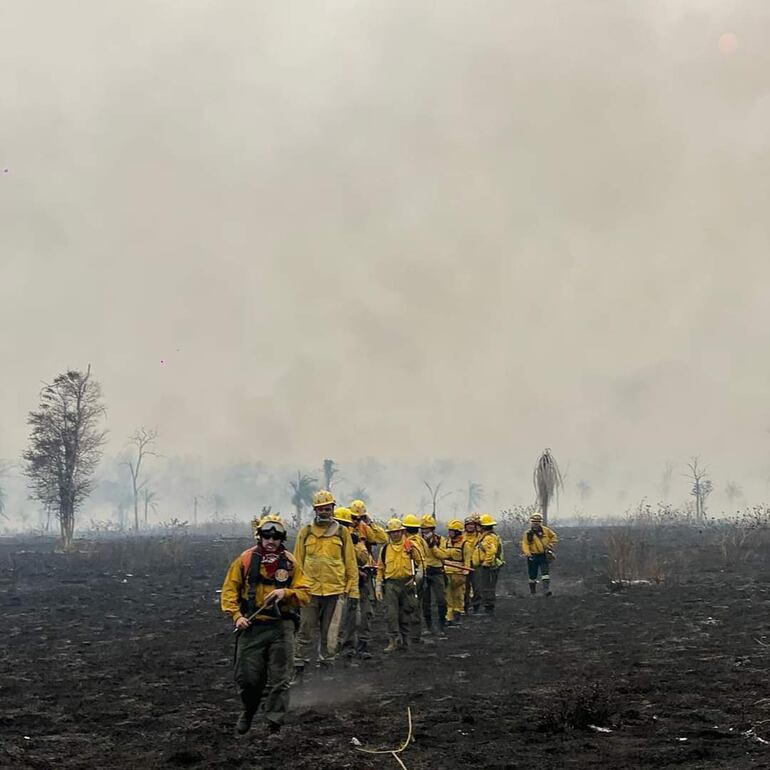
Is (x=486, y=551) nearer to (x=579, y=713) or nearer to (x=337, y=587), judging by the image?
(x=337, y=587)

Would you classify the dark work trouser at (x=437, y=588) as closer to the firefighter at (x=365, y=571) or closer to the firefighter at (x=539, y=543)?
the firefighter at (x=365, y=571)

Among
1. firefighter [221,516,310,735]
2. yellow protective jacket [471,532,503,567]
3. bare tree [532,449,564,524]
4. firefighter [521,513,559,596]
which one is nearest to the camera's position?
firefighter [221,516,310,735]

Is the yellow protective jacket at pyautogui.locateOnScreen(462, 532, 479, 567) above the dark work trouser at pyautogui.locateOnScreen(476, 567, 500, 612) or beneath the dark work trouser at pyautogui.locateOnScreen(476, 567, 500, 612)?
above

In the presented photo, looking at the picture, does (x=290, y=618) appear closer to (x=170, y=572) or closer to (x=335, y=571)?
(x=335, y=571)

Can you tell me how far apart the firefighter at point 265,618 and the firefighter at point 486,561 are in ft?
30.4

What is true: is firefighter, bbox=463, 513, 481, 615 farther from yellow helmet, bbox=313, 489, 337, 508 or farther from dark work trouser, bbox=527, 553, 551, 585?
yellow helmet, bbox=313, 489, 337, 508

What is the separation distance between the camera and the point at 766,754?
607 cm

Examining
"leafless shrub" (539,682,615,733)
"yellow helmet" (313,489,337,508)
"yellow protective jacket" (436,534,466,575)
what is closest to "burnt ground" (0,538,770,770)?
"leafless shrub" (539,682,615,733)

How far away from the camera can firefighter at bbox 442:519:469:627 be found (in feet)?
51.1

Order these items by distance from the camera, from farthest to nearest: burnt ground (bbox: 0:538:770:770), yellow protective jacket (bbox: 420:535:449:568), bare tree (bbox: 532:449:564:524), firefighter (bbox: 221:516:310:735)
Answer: bare tree (bbox: 532:449:564:524), yellow protective jacket (bbox: 420:535:449:568), firefighter (bbox: 221:516:310:735), burnt ground (bbox: 0:538:770:770)

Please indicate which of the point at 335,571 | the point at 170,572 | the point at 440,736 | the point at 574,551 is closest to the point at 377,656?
the point at 335,571

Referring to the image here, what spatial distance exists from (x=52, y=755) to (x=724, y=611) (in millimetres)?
13035

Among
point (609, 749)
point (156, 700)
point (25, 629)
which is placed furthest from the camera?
point (25, 629)

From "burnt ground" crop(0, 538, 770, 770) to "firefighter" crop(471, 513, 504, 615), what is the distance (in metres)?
0.51
